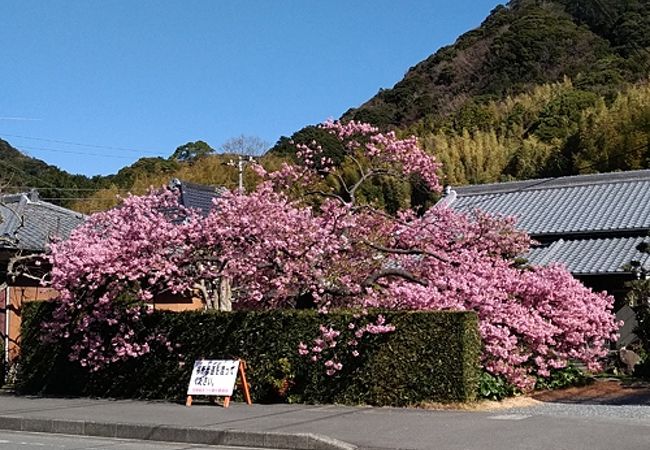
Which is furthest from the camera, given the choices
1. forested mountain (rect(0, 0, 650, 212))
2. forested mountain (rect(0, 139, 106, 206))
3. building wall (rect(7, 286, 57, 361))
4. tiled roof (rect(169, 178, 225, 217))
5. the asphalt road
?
forested mountain (rect(0, 139, 106, 206))

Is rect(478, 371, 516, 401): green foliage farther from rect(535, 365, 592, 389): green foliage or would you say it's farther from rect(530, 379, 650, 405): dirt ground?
rect(535, 365, 592, 389): green foliage

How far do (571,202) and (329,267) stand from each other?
13882 mm

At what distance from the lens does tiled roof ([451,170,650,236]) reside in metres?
25.1

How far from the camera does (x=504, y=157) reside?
41.0m

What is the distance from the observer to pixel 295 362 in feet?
51.6

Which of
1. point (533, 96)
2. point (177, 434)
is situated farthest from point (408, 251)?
point (533, 96)

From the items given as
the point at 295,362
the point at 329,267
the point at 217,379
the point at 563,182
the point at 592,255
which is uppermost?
the point at 563,182

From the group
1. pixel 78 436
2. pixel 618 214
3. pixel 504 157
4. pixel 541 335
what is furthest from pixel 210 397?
pixel 504 157

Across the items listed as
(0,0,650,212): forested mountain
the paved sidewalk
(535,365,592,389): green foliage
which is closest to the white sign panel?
the paved sidewalk

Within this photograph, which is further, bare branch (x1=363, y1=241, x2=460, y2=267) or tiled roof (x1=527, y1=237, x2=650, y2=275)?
tiled roof (x1=527, y1=237, x2=650, y2=275)

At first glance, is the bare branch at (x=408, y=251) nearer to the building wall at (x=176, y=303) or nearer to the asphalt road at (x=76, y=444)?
the asphalt road at (x=76, y=444)

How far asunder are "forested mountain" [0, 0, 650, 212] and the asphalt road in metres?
9.08

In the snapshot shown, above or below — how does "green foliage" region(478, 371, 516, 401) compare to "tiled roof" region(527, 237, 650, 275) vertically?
below

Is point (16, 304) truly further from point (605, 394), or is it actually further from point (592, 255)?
point (592, 255)
